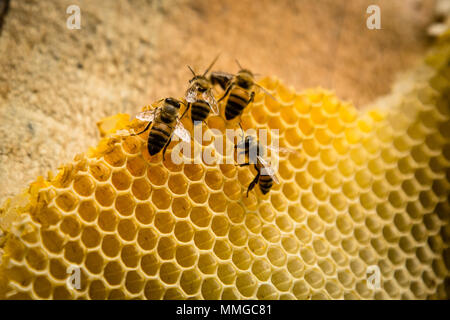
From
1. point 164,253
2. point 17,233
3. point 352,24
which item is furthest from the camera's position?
point 352,24

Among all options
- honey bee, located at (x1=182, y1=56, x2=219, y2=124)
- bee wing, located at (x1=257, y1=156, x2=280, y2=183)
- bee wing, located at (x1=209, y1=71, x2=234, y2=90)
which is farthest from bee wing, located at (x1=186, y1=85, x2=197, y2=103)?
bee wing, located at (x1=257, y1=156, x2=280, y2=183)

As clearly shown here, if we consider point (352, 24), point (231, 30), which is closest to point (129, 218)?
point (231, 30)

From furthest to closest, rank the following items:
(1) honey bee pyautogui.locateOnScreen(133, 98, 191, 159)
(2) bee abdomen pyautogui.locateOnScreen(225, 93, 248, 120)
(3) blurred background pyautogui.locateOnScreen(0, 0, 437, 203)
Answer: (3) blurred background pyautogui.locateOnScreen(0, 0, 437, 203)
(2) bee abdomen pyautogui.locateOnScreen(225, 93, 248, 120)
(1) honey bee pyautogui.locateOnScreen(133, 98, 191, 159)

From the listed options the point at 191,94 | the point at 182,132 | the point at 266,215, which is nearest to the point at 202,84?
the point at 191,94

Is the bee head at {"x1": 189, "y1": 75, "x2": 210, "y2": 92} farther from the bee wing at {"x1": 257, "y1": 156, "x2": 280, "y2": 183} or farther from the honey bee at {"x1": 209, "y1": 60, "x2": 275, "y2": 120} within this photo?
the bee wing at {"x1": 257, "y1": 156, "x2": 280, "y2": 183}

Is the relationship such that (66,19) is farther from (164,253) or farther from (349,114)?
(349,114)

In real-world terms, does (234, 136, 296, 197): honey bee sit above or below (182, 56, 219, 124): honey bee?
below

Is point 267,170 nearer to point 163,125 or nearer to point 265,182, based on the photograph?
point 265,182
